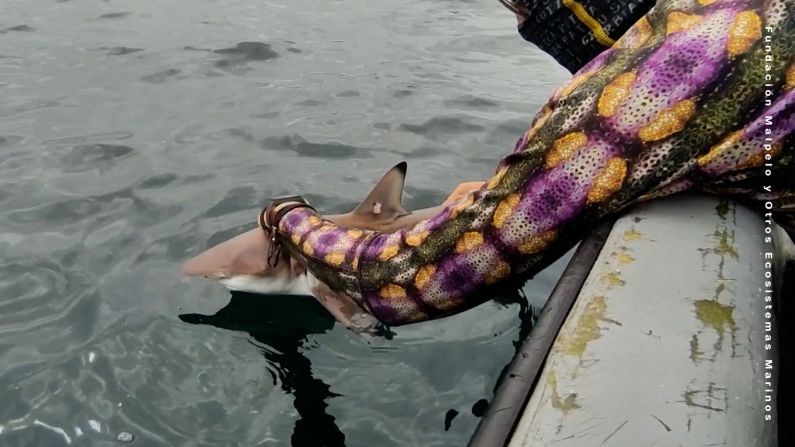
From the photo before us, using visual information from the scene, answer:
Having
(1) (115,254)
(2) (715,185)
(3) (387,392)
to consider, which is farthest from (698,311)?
(1) (115,254)

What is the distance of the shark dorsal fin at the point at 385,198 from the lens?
3.66m

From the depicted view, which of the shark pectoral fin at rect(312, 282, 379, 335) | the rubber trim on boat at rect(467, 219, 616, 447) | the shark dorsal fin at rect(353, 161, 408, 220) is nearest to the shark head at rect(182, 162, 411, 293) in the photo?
the shark dorsal fin at rect(353, 161, 408, 220)

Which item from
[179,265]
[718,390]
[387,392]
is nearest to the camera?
[718,390]

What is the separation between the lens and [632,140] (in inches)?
76.0

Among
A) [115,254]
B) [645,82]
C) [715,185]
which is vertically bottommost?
[115,254]

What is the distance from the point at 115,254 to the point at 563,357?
3431 millimetres

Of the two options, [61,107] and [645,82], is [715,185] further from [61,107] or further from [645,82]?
[61,107]

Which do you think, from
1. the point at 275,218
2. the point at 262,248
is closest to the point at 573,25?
the point at 275,218

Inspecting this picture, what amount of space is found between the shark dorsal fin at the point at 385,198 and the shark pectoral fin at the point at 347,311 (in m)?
0.60

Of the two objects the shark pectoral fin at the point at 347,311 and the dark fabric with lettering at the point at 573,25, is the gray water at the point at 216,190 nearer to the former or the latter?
the shark pectoral fin at the point at 347,311

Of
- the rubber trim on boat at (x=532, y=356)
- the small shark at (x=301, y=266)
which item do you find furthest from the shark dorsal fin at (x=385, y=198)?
the rubber trim on boat at (x=532, y=356)

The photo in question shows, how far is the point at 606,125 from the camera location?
196 cm

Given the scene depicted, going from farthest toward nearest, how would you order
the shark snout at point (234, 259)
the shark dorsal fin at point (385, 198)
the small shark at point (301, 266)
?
the shark snout at point (234, 259) → the shark dorsal fin at point (385, 198) → the small shark at point (301, 266)

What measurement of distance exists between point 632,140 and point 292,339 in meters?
2.24
